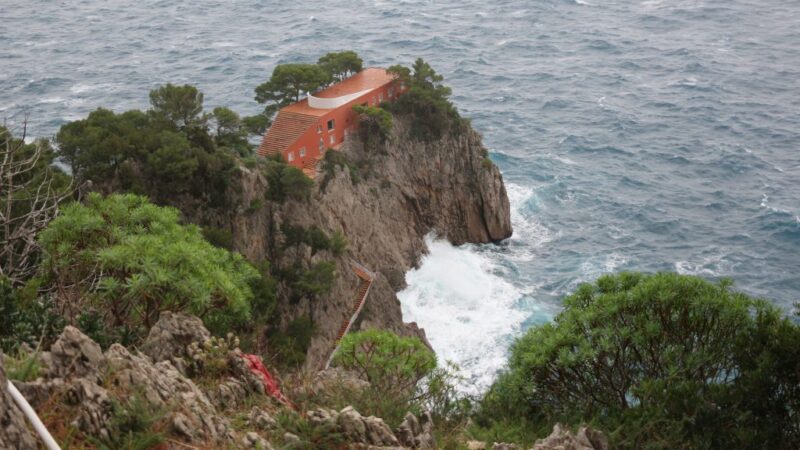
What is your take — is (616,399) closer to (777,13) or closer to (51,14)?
(777,13)

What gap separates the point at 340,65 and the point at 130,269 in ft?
167

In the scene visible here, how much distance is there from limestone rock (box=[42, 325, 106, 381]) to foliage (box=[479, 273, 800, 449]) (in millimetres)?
13151

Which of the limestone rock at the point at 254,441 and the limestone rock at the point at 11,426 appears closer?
the limestone rock at the point at 11,426

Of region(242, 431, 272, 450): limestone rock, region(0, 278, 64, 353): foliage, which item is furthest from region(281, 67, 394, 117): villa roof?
region(242, 431, 272, 450): limestone rock

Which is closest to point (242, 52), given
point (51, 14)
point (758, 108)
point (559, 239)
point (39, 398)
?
point (51, 14)

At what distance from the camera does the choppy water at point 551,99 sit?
68.6 metres

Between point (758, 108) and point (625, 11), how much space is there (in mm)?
40269

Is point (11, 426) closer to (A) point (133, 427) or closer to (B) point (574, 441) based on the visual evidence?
(A) point (133, 427)

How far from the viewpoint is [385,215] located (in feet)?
218

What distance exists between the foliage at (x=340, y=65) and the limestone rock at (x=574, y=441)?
2176 inches

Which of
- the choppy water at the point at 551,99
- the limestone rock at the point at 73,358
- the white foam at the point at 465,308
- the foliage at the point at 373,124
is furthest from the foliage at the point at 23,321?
the foliage at the point at 373,124

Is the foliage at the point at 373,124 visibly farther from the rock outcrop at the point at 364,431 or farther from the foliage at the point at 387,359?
the rock outcrop at the point at 364,431

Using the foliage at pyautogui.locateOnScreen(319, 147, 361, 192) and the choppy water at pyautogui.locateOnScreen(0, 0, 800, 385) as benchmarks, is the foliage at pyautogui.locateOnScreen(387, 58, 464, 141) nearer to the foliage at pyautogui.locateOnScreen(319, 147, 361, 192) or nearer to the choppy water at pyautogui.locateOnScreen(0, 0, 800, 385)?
the foliage at pyautogui.locateOnScreen(319, 147, 361, 192)

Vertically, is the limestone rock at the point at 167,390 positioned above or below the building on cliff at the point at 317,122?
above
